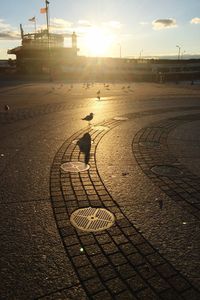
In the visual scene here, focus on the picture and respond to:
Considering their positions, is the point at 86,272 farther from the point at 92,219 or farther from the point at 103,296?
the point at 92,219

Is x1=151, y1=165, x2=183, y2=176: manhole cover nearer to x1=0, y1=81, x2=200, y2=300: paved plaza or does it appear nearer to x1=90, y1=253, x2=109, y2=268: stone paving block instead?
x1=0, y1=81, x2=200, y2=300: paved plaza

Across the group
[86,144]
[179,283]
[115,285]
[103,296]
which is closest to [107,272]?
[115,285]

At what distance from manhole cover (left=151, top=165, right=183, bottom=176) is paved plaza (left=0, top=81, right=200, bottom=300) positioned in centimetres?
2

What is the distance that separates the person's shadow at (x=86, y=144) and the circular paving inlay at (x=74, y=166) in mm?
245

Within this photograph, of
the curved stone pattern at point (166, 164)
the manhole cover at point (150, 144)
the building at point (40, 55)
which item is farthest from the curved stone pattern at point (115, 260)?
the building at point (40, 55)

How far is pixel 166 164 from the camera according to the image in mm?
6582

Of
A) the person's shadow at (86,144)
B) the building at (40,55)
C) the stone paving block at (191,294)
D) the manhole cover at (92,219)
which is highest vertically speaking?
the building at (40,55)

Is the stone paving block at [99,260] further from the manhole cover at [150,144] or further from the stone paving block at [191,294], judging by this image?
the manhole cover at [150,144]

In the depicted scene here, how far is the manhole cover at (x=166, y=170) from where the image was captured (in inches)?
236

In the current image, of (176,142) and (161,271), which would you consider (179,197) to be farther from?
(176,142)

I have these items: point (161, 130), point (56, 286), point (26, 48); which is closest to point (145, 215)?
point (56, 286)

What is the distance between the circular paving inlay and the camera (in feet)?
20.3

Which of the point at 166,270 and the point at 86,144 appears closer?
the point at 166,270

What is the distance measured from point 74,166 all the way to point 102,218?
239 centimetres
